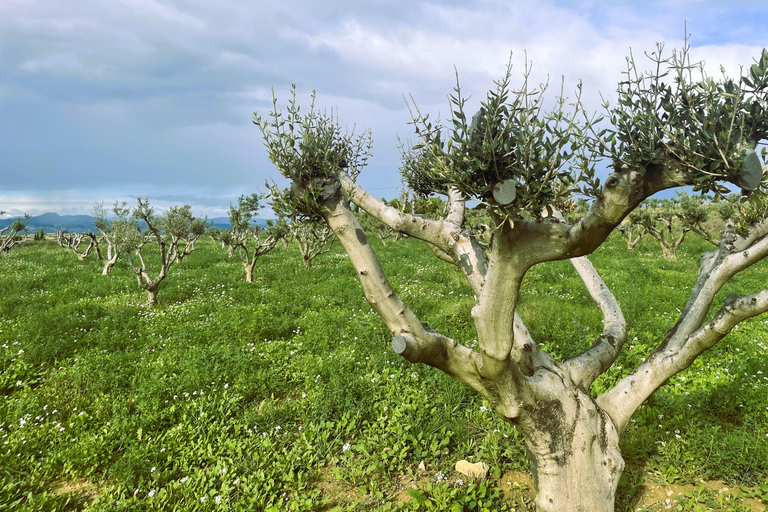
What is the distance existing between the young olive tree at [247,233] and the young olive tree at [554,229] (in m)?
12.5

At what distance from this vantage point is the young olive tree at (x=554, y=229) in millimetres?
3340

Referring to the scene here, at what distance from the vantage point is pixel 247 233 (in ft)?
77.9

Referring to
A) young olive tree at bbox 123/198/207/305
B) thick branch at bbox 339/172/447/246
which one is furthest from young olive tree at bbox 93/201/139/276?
thick branch at bbox 339/172/447/246

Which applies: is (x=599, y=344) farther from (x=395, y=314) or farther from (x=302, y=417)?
(x=302, y=417)

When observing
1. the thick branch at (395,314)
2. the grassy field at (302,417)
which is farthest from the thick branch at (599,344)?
the grassy field at (302,417)

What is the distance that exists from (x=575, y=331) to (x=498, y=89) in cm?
825

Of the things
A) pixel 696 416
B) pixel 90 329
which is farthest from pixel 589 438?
pixel 90 329

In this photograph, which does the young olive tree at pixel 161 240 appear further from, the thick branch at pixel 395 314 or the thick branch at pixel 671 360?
the thick branch at pixel 671 360

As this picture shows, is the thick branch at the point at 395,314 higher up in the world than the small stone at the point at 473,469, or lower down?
higher up

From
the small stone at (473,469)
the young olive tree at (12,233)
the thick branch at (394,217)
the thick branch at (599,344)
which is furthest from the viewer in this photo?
the young olive tree at (12,233)

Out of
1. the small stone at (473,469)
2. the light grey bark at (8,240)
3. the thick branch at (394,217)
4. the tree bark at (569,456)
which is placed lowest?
the small stone at (473,469)

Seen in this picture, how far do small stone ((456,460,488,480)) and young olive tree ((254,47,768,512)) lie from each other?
3.45 feet

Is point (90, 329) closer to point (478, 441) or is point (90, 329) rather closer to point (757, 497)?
point (478, 441)

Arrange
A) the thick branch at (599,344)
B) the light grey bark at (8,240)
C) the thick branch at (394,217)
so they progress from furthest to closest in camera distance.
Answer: the light grey bark at (8,240)
the thick branch at (599,344)
the thick branch at (394,217)
